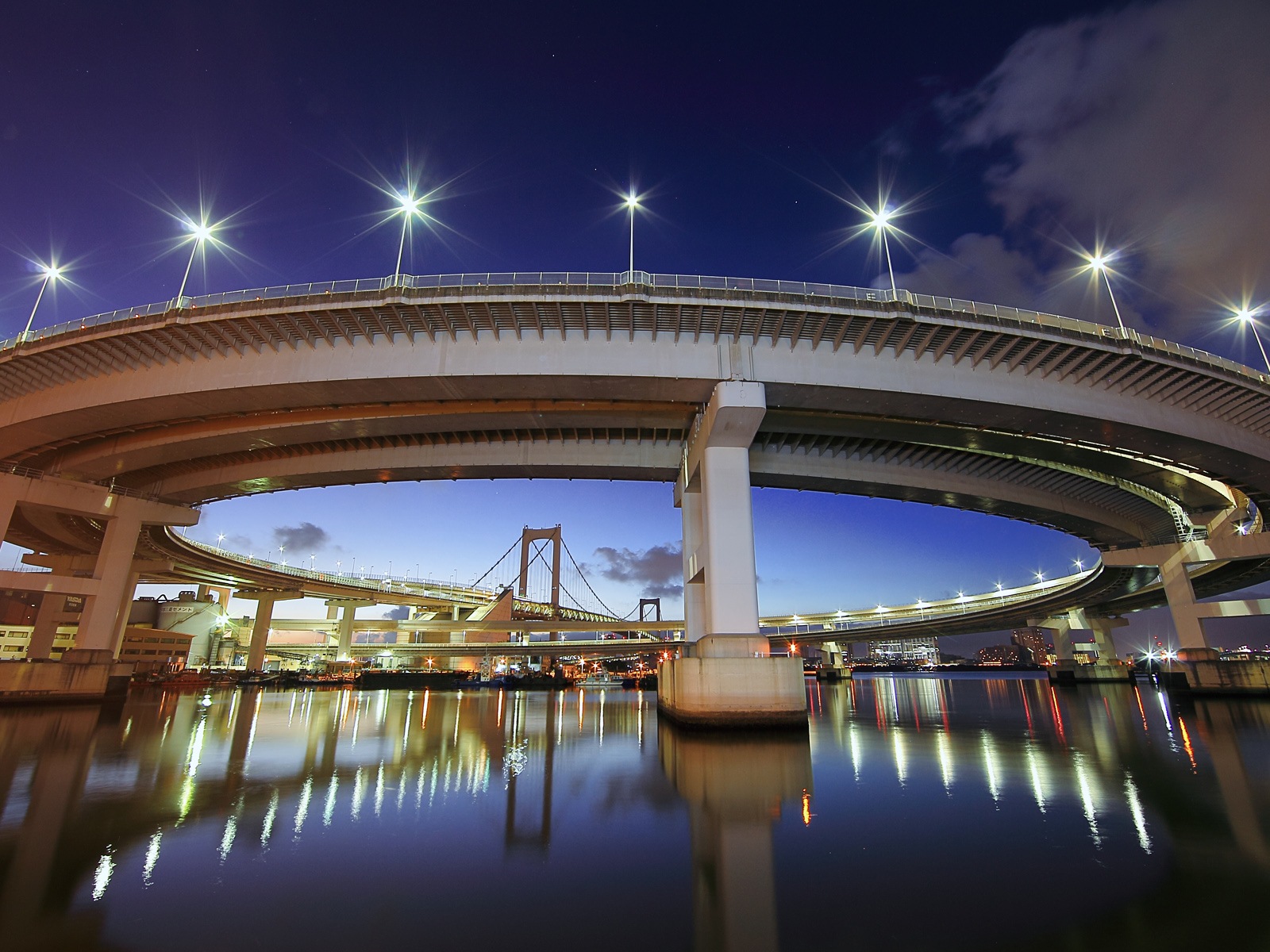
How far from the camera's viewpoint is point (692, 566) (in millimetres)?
29703

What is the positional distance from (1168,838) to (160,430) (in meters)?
39.8

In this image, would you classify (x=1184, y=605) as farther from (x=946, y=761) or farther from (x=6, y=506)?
(x=6, y=506)

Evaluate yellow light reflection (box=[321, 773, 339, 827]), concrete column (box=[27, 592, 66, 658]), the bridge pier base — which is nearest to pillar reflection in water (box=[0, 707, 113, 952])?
yellow light reflection (box=[321, 773, 339, 827])

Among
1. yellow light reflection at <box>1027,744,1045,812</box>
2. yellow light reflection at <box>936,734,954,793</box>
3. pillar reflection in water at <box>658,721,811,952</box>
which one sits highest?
yellow light reflection at <box>1027,744,1045,812</box>

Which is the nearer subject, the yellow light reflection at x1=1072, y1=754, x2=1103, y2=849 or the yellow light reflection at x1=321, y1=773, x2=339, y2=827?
the yellow light reflection at x1=1072, y1=754, x2=1103, y2=849

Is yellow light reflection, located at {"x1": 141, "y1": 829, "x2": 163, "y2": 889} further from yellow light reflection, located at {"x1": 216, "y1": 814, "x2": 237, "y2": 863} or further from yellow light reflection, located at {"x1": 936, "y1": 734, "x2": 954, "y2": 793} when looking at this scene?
yellow light reflection, located at {"x1": 936, "y1": 734, "x2": 954, "y2": 793}

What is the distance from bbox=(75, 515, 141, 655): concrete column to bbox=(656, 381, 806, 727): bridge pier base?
35.1m

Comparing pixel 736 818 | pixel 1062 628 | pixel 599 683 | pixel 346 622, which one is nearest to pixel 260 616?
pixel 346 622

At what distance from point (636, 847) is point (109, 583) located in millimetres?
42677

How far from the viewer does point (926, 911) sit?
5.89m

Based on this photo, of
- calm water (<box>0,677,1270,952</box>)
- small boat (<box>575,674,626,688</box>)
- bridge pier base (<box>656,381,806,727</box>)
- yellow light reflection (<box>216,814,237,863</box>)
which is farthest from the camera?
small boat (<box>575,674,626,688</box>)

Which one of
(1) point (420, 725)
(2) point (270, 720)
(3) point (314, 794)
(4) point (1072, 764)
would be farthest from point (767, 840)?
(2) point (270, 720)

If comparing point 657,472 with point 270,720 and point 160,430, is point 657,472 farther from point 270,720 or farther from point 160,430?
point 160,430

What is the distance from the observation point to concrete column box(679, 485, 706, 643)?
2938 cm
